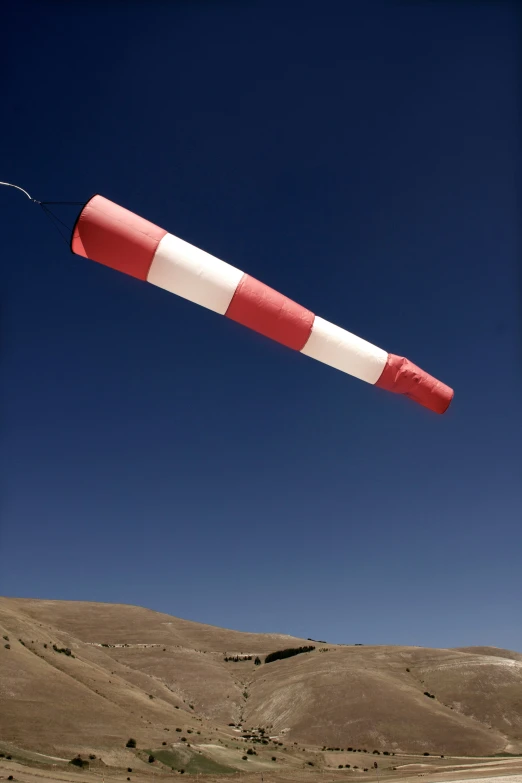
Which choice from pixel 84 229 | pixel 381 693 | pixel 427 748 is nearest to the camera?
pixel 84 229

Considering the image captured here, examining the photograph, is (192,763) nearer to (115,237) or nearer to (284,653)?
(115,237)

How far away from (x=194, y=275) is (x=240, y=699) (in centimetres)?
6364

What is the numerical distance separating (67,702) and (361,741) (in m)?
24.8

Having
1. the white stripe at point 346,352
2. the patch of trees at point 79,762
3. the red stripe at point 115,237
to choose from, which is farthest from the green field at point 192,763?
the red stripe at point 115,237

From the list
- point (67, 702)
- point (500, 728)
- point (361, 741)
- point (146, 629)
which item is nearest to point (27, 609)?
point (146, 629)

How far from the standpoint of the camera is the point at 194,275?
8.39 meters

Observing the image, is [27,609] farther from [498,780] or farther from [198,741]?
[498,780]

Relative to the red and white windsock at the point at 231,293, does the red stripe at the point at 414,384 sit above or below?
below

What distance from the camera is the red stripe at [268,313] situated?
27.7 ft

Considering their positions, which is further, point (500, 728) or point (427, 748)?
point (500, 728)

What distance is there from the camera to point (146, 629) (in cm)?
8850

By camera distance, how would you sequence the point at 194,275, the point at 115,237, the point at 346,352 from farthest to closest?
the point at 346,352, the point at 194,275, the point at 115,237

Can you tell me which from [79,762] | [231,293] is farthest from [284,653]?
[231,293]

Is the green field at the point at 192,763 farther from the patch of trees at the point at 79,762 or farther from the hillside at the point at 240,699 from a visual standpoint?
the patch of trees at the point at 79,762
